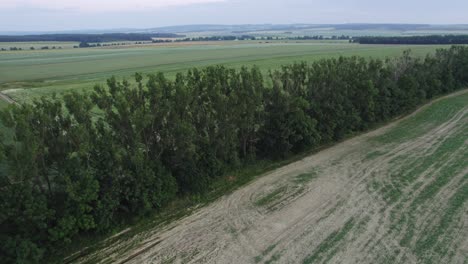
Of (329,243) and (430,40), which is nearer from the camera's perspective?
(329,243)

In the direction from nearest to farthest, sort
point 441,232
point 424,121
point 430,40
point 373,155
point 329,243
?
1. point 329,243
2. point 441,232
3. point 373,155
4. point 424,121
5. point 430,40

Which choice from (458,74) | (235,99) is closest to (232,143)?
(235,99)

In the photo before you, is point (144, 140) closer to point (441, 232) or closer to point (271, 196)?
point (271, 196)

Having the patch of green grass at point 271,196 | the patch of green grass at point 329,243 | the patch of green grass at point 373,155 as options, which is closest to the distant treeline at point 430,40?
the patch of green grass at point 373,155

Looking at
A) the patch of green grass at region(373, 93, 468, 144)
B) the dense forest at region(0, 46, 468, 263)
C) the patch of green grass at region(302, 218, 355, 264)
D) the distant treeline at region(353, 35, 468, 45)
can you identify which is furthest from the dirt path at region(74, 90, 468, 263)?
the distant treeline at region(353, 35, 468, 45)

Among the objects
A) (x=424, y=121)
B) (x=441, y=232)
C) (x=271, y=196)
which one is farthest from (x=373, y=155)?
(x=424, y=121)

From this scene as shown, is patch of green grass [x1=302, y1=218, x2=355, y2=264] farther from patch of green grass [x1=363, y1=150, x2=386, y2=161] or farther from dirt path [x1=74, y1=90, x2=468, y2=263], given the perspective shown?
patch of green grass [x1=363, y1=150, x2=386, y2=161]
